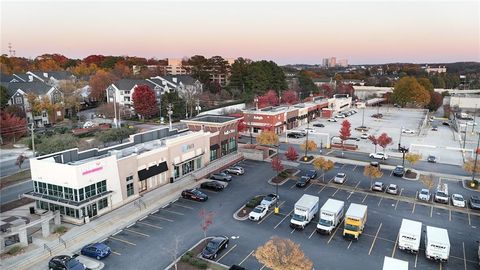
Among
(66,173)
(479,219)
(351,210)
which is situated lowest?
(479,219)

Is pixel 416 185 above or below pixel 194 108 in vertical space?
below

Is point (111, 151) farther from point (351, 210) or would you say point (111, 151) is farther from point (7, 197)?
point (351, 210)

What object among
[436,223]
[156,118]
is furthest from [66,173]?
[156,118]

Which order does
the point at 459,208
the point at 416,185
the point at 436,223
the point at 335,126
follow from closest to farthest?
the point at 436,223 → the point at 459,208 → the point at 416,185 → the point at 335,126

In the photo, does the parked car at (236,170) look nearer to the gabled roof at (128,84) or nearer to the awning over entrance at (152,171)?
the awning over entrance at (152,171)

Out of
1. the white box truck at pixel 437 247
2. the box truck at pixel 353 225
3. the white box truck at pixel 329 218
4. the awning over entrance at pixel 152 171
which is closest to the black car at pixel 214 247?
→ the white box truck at pixel 329 218

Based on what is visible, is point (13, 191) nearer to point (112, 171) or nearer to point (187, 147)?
point (112, 171)

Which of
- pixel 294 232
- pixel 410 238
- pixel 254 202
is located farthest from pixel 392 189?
pixel 254 202
